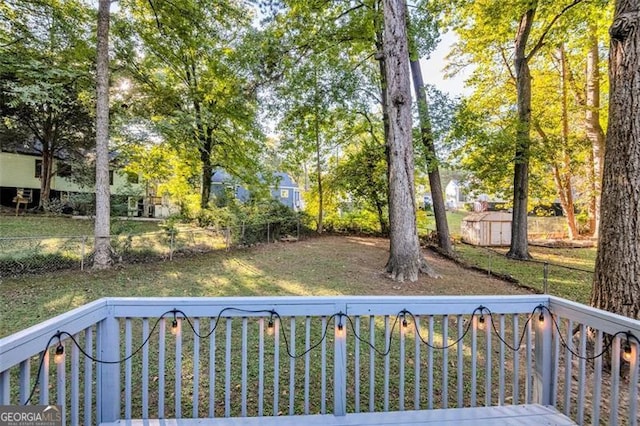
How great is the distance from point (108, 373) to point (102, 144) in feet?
21.3

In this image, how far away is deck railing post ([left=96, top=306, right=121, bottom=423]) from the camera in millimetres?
2045

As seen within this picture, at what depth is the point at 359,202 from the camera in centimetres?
1541

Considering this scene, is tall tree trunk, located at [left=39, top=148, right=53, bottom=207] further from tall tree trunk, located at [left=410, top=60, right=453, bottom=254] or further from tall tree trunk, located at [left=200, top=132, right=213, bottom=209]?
tall tree trunk, located at [left=410, top=60, right=453, bottom=254]

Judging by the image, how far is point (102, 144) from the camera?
272 inches

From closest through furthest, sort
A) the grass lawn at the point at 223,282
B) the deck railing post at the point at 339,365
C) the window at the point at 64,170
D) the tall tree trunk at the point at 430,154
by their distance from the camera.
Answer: the deck railing post at the point at 339,365 < the grass lawn at the point at 223,282 < the tall tree trunk at the point at 430,154 < the window at the point at 64,170

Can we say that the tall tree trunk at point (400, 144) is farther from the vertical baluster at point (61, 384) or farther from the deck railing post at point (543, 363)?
the vertical baluster at point (61, 384)

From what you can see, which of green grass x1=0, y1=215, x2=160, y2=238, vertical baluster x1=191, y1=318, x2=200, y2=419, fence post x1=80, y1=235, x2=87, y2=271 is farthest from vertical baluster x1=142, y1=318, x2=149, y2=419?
green grass x1=0, y1=215, x2=160, y2=238

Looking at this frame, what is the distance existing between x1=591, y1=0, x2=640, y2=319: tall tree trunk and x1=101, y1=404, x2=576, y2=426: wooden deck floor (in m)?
1.62

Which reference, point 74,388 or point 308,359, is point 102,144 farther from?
point 308,359

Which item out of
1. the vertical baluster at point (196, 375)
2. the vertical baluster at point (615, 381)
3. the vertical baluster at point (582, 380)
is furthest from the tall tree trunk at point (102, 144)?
the vertical baluster at point (615, 381)

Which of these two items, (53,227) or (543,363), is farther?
(53,227)

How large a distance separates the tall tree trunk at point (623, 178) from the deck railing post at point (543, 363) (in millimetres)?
1241

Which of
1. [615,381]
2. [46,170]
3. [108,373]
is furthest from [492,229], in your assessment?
[46,170]

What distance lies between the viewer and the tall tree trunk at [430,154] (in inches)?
388
